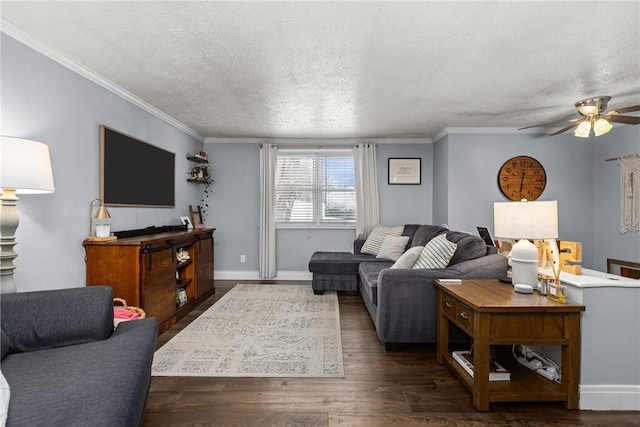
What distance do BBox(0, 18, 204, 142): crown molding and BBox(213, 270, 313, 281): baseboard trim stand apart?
2.64 metres

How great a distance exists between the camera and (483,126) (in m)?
4.84

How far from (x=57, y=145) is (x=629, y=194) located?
639cm

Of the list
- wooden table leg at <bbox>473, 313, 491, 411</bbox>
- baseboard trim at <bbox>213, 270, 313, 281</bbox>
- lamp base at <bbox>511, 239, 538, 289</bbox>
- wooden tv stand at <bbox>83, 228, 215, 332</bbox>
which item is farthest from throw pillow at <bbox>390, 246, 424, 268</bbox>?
baseboard trim at <bbox>213, 270, 313, 281</bbox>

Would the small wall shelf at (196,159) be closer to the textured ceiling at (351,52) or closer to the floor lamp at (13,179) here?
the textured ceiling at (351,52)

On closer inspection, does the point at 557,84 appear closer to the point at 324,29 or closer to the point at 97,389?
the point at 324,29

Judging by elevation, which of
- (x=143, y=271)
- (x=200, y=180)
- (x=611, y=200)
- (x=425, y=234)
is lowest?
(x=143, y=271)

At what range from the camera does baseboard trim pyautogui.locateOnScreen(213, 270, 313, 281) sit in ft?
18.6

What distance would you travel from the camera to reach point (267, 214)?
5559 millimetres

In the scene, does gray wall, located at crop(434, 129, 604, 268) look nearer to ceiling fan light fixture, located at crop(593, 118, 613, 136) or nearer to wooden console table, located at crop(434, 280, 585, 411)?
ceiling fan light fixture, located at crop(593, 118, 613, 136)

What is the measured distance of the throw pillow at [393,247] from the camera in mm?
4543

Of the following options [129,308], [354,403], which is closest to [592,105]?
[354,403]

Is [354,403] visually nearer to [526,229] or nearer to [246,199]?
[526,229]

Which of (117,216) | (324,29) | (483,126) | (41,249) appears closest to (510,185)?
(483,126)

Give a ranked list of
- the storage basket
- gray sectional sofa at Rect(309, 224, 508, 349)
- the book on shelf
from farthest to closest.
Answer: gray sectional sofa at Rect(309, 224, 508, 349) < the storage basket < the book on shelf
